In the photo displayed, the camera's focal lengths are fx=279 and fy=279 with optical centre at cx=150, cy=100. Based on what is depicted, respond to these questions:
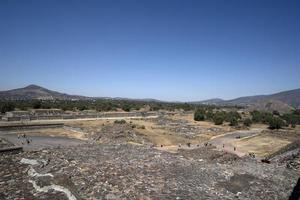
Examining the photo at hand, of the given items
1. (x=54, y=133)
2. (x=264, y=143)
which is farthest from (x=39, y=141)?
(x=264, y=143)

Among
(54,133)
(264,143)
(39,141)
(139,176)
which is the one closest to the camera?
(139,176)

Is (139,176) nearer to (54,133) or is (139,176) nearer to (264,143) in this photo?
(54,133)

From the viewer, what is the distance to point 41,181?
1684 centimetres

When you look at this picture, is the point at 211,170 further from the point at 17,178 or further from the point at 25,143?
the point at 25,143

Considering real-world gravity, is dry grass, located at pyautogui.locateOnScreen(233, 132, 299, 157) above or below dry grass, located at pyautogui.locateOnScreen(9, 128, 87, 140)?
below

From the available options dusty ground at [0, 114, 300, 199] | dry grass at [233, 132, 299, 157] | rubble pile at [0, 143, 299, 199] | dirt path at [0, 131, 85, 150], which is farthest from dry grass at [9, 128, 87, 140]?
dry grass at [233, 132, 299, 157]

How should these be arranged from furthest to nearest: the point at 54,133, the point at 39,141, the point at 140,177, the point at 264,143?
the point at 54,133
the point at 264,143
the point at 39,141
the point at 140,177

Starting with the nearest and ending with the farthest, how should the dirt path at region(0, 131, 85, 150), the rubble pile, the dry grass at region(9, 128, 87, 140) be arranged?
the rubble pile < the dirt path at region(0, 131, 85, 150) < the dry grass at region(9, 128, 87, 140)

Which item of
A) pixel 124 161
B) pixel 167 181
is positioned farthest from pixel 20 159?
pixel 167 181

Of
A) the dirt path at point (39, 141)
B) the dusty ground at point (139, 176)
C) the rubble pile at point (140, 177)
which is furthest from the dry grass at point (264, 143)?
the dirt path at point (39, 141)

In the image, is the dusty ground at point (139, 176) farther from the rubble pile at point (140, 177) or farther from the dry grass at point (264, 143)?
the dry grass at point (264, 143)

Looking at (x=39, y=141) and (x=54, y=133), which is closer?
(x=39, y=141)

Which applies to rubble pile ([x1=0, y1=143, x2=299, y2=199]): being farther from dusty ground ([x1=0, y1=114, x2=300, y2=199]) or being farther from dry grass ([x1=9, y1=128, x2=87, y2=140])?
dry grass ([x1=9, y1=128, x2=87, y2=140])

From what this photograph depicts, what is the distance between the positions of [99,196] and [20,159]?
37.3ft
